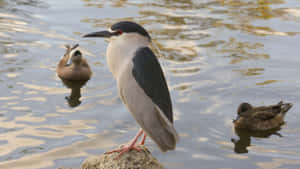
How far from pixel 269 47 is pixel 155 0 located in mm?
5087

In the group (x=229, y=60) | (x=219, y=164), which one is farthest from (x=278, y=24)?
(x=219, y=164)

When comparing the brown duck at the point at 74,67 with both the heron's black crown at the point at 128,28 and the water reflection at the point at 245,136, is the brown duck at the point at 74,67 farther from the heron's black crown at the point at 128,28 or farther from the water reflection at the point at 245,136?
the heron's black crown at the point at 128,28

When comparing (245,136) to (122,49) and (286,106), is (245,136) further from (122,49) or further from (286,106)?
(122,49)

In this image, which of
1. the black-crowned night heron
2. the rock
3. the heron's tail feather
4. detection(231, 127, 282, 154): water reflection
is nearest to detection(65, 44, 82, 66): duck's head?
detection(231, 127, 282, 154): water reflection

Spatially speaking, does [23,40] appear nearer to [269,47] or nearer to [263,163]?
[269,47]

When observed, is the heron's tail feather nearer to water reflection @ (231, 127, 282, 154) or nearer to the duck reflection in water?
water reflection @ (231, 127, 282, 154)

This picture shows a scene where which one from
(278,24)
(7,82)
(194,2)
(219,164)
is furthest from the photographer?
(194,2)

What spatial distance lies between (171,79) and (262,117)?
218 centimetres

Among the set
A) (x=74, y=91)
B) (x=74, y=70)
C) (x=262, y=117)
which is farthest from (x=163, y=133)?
(x=74, y=70)

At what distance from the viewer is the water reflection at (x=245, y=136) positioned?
8.68 meters

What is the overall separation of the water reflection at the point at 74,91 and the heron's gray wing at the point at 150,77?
4738mm

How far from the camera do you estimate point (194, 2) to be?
16.7m

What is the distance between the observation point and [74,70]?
11602 mm

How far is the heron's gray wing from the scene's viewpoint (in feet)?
17.8
